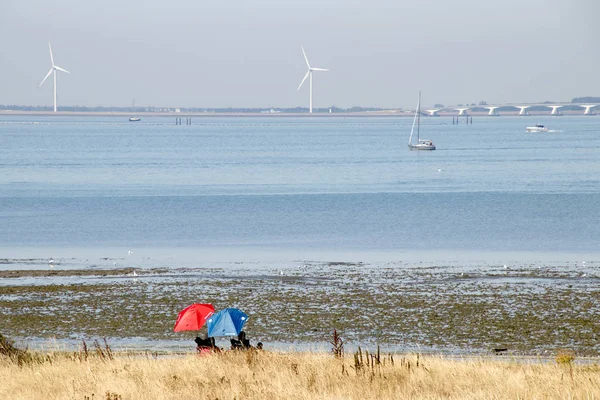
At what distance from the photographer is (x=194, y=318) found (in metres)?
14.6

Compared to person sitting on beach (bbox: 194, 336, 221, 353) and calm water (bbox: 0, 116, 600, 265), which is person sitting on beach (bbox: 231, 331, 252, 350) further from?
calm water (bbox: 0, 116, 600, 265)

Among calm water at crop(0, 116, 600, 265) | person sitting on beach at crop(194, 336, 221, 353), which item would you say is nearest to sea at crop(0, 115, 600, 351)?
calm water at crop(0, 116, 600, 265)

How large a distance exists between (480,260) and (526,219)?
17415 mm

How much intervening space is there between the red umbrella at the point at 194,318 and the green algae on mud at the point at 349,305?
19.1 ft

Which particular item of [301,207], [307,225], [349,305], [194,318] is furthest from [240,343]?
[301,207]

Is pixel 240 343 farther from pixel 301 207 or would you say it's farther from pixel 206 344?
pixel 301 207

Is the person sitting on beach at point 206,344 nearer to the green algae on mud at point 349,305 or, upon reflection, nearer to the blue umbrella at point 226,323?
the blue umbrella at point 226,323

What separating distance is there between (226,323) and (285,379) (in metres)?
1.75

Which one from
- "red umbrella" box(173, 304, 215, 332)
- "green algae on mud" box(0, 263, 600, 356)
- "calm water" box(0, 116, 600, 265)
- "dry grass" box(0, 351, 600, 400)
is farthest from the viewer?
"calm water" box(0, 116, 600, 265)

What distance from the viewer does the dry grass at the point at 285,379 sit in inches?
457

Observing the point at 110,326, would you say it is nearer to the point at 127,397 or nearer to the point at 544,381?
the point at 127,397

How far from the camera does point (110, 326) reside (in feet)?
71.8

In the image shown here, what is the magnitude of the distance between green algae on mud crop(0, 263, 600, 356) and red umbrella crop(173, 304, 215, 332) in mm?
5811

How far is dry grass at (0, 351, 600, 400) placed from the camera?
11617mm
